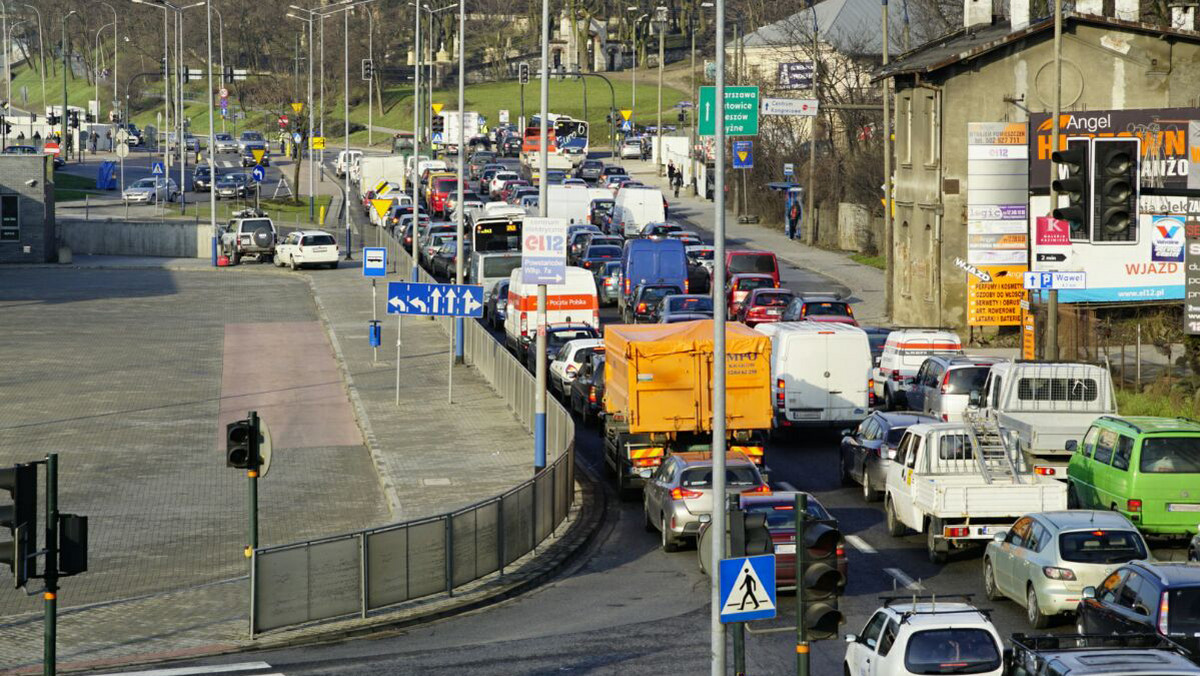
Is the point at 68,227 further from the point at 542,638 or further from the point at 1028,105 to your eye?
the point at 542,638

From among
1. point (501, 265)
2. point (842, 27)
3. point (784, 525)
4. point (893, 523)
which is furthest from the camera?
point (842, 27)

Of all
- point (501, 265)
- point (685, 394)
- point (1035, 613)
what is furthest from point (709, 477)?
point (501, 265)

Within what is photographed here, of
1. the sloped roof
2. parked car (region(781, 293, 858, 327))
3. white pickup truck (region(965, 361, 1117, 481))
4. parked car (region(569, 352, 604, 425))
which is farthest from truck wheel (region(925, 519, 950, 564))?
the sloped roof

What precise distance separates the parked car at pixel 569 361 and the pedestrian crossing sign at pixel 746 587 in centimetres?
2113

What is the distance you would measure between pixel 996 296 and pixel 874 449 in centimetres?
1940

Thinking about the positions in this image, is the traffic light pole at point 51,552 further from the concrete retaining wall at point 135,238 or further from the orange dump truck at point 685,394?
the concrete retaining wall at point 135,238

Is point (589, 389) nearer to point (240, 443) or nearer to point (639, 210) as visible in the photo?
point (240, 443)

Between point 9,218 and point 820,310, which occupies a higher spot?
point 9,218

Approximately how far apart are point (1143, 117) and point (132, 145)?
115 metres

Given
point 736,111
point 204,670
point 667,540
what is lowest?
point 204,670

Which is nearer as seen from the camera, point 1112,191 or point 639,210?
point 1112,191

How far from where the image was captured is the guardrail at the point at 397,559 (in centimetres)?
1994

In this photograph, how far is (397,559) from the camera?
21078 mm

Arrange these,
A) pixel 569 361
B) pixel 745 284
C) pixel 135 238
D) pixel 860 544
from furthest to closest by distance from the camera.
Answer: pixel 135 238
pixel 745 284
pixel 569 361
pixel 860 544
